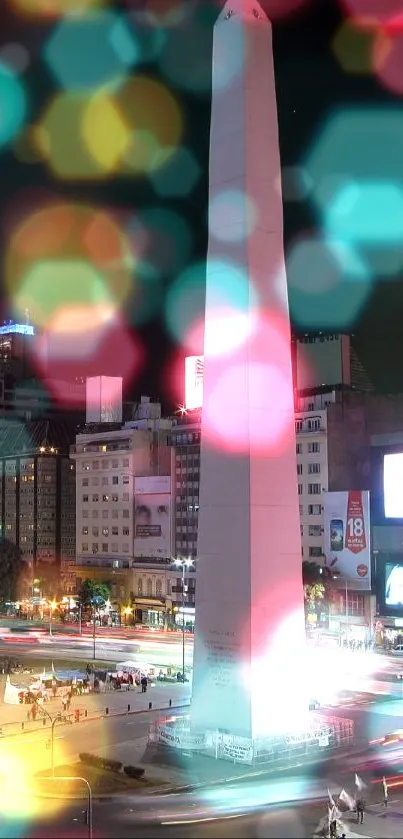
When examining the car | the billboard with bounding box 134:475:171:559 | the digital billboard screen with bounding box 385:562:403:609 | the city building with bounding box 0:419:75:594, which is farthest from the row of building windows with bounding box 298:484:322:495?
the city building with bounding box 0:419:75:594

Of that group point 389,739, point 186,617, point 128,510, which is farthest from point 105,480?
point 389,739

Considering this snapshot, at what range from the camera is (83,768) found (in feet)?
119

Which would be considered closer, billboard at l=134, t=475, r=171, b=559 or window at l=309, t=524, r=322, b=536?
window at l=309, t=524, r=322, b=536

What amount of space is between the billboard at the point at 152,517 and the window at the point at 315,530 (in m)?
21.1

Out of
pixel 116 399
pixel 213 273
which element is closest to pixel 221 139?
pixel 213 273

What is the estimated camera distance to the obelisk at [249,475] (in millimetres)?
35469

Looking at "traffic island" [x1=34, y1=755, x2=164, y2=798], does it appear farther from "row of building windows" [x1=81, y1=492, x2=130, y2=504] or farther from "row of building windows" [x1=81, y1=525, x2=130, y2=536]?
"row of building windows" [x1=81, y1=492, x2=130, y2=504]

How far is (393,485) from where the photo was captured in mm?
81562

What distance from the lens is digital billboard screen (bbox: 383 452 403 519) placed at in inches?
3187

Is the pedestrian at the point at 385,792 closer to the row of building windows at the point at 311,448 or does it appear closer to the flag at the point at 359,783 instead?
the flag at the point at 359,783

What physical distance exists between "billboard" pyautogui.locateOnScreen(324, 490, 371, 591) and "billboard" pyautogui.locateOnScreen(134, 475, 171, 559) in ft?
82.8

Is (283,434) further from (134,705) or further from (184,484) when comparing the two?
(184,484)

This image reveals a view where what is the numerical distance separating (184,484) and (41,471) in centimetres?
3807

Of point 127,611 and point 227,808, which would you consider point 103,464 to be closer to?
point 127,611
